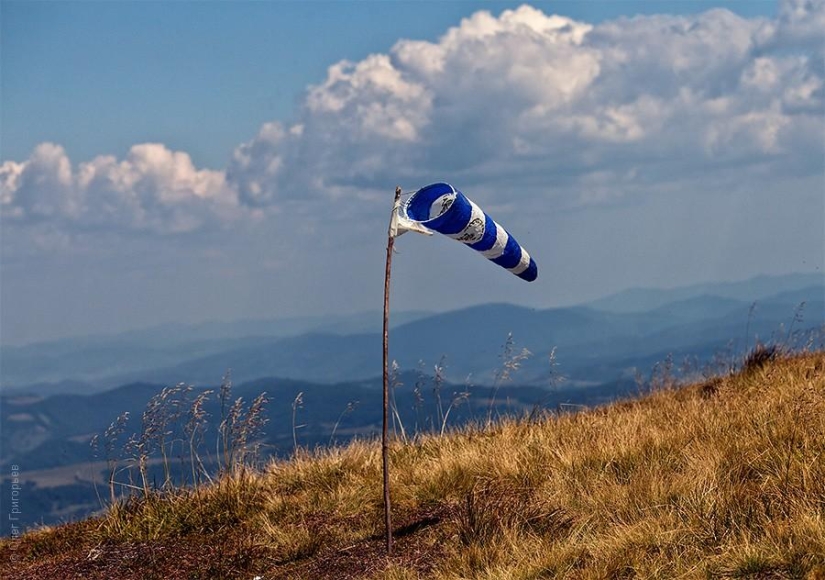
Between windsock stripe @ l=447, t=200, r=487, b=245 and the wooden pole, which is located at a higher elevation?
windsock stripe @ l=447, t=200, r=487, b=245

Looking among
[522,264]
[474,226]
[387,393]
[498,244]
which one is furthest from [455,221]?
[387,393]

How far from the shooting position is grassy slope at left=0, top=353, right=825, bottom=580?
533 cm

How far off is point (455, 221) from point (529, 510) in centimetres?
215

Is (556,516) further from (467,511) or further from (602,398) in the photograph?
(602,398)

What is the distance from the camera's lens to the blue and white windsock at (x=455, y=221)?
251 inches

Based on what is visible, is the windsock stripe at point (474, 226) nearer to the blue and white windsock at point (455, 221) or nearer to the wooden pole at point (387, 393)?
the blue and white windsock at point (455, 221)

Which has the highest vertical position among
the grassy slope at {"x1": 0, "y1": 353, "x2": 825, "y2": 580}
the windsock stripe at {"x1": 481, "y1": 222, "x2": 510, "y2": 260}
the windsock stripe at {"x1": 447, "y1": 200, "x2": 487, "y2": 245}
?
the windsock stripe at {"x1": 447, "y1": 200, "x2": 487, "y2": 245}

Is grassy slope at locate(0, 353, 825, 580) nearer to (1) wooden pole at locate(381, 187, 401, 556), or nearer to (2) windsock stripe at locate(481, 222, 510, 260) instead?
(1) wooden pole at locate(381, 187, 401, 556)

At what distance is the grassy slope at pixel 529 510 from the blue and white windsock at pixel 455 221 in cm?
187

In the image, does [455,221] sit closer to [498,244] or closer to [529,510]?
[498,244]

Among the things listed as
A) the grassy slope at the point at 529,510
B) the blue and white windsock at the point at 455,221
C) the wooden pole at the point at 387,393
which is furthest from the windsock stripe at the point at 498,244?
the grassy slope at the point at 529,510

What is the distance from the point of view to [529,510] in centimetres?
635

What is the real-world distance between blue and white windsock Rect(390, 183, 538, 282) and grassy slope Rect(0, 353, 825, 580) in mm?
1869

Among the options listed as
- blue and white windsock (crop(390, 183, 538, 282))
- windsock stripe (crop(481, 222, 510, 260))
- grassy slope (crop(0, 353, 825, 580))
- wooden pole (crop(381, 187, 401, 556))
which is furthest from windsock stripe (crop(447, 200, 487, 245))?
grassy slope (crop(0, 353, 825, 580))
